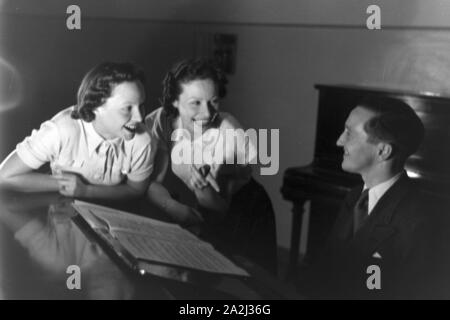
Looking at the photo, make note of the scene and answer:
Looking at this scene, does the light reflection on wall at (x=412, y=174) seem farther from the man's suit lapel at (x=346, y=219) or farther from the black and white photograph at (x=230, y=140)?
the man's suit lapel at (x=346, y=219)

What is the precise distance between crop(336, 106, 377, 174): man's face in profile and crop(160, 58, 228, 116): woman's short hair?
409 millimetres

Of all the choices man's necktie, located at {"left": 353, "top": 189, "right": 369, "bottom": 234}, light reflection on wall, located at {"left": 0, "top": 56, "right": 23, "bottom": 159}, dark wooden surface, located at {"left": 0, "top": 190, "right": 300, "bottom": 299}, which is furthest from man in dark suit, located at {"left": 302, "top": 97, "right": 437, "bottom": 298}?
light reflection on wall, located at {"left": 0, "top": 56, "right": 23, "bottom": 159}

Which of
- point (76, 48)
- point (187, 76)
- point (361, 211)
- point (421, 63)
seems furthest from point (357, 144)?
point (76, 48)

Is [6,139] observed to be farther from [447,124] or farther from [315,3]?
[447,124]

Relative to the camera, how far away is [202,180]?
6.41 ft

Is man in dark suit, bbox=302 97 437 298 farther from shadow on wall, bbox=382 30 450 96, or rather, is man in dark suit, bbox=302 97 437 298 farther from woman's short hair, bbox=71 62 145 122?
woman's short hair, bbox=71 62 145 122

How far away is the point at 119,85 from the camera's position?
1.92 meters

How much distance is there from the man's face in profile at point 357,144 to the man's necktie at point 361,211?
3.5 inches

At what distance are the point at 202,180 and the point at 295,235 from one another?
346 mm

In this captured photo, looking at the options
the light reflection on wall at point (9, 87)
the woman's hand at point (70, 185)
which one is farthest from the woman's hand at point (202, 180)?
the light reflection on wall at point (9, 87)

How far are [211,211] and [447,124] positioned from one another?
0.79 m

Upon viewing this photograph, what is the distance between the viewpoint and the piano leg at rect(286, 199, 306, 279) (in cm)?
196

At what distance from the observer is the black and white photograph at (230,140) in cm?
191

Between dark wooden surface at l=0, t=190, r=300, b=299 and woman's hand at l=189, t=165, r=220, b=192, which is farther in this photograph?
woman's hand at l=189, t=165, r=220, b=192
